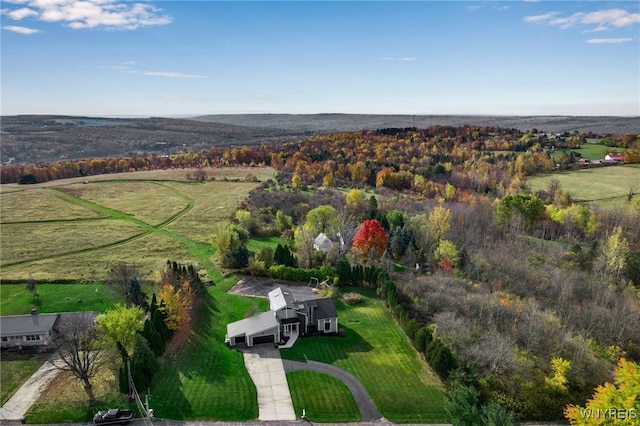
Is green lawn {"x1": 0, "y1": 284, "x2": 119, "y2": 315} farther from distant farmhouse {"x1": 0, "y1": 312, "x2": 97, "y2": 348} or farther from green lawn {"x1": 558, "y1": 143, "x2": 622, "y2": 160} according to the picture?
green lawn {"x1": 558, "y1": 143, "x2": 622, "y2": 160}

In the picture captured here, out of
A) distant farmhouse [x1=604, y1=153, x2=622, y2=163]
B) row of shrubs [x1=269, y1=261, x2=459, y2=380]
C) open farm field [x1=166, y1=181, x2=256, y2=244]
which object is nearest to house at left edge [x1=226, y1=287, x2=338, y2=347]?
row of shrubs [x1=269, y1=261, x2=459, y2=380]

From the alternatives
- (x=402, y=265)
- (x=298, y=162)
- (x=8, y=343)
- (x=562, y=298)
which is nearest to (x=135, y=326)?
(x=8, y=343)

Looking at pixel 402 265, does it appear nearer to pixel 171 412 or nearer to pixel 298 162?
pixel 171 412

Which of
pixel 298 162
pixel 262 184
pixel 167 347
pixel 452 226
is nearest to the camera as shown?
pixel 167 347

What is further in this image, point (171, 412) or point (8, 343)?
point (8, 343)

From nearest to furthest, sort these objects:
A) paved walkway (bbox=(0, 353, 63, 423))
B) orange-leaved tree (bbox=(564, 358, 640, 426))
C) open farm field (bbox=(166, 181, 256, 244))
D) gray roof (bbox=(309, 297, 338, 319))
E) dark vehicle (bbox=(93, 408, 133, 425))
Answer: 1. orange-leaved tree (bbox=(564, 358, 640, 426))
2. dark vehicle (bbox=(93, 408, 133, 425))
3. paved walkway (bbox=(0, 353, 63, 423))
4. gray roof (bbox=(309, 297, 338, 319))
5. open farm field (bbox=(166, 181, 256, 244))

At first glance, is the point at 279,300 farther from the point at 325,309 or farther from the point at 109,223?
the point at 109,223
